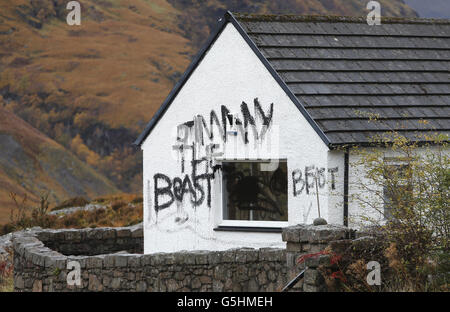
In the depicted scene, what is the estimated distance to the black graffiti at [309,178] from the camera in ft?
48.8

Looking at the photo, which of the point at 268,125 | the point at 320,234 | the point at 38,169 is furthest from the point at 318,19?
the point at 38,169

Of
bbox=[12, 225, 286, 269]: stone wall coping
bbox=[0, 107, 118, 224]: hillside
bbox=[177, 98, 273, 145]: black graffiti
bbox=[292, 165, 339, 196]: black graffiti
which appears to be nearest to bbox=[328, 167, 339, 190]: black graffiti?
bbox=[292, 165, 339, 196]: black graffiti

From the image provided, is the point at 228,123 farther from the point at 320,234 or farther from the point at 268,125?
the point at 320,234

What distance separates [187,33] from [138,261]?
79618mm

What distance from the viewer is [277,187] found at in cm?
1580

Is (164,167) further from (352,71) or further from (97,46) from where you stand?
(97,46)

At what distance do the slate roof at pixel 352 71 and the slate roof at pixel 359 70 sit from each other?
18 mm

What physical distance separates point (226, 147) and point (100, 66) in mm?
63169

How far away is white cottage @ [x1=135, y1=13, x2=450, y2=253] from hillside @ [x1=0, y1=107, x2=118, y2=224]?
112 feet

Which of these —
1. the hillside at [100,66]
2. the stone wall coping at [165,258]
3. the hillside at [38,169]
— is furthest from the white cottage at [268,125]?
the hillside at [100,66]

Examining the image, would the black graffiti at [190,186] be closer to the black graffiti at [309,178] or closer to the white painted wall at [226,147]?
the white painted wall at [226,147]

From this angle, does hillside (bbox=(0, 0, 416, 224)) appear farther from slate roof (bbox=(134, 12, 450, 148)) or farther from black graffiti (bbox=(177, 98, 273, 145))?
slate roof (bbox=(134, 12, 450, 148))

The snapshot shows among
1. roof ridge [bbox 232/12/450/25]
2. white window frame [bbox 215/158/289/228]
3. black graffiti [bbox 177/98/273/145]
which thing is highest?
roof ridge [bbox 232/12/450/25]

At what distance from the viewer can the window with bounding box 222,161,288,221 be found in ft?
51.6
